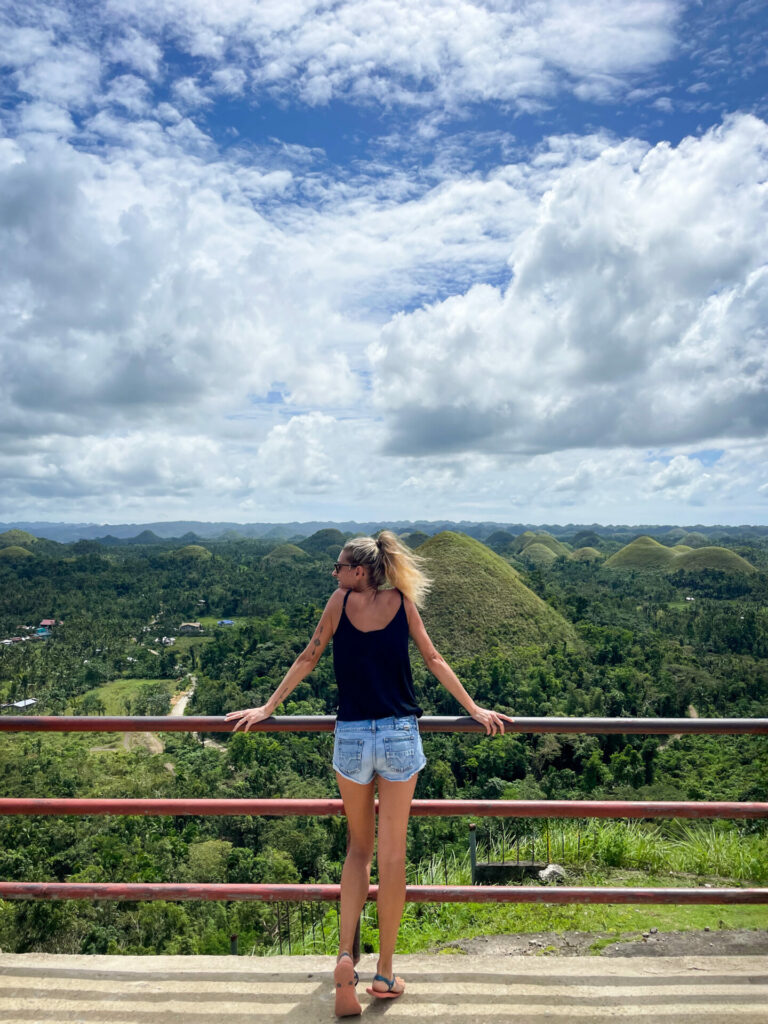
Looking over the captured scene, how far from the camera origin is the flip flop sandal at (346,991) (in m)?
2.01

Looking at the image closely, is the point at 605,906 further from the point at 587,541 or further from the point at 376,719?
the point at 587,541

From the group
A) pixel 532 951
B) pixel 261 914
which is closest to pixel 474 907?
pixel 532 951

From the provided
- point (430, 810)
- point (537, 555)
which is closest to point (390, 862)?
point (430, 810)

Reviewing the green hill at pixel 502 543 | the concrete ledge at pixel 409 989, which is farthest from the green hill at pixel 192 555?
the concrete ledge at pixel 409 989

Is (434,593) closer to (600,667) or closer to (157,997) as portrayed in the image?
(600,667)

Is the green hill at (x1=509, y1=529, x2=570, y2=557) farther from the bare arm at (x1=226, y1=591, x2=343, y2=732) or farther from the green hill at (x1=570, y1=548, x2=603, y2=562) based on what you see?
the bare arm at (x1=226, y1=591, x2=343, y2=732)

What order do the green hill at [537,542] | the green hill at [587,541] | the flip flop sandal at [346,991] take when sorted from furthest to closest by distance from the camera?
the green hill at [587,541] < the green hill at [537,542] < the flip flop sandal at [346,991]

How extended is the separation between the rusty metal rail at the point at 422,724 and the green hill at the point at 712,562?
274 feet

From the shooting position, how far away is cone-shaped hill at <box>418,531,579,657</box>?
1484 inches

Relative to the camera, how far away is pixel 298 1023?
6.67 ft

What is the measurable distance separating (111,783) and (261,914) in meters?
12.6

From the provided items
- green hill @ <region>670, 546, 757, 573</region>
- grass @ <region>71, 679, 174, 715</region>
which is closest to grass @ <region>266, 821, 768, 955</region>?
grass @ <region>71, 679, 174, 715</region>

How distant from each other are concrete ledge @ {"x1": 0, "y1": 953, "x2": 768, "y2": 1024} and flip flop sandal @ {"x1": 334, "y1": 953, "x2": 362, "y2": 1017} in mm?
68

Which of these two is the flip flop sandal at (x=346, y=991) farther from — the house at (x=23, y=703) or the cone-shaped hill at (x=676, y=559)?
the cone-shaped hill at (x=676, y=559)
